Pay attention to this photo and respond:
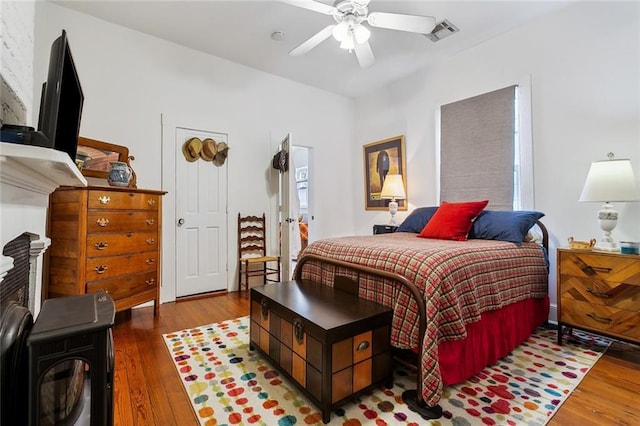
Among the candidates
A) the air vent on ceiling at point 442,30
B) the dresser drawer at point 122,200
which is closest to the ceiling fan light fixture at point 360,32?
the air vent on ceiling at point 442,30

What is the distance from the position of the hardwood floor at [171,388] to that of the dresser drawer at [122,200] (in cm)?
105

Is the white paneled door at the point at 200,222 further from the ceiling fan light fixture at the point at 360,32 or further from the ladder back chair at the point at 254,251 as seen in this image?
the ceiling fan light fixture at the point at 360,32

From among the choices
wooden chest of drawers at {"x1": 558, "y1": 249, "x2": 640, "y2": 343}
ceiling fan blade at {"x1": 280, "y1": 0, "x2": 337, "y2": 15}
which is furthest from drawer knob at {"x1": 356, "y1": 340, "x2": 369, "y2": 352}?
ceiling fan blade at {"x1": 280, "y1": 0, "x2": 337, "y2": 15}

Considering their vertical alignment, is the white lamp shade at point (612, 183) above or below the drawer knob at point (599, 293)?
above

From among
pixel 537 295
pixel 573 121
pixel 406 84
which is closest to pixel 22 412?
pixel 537 295

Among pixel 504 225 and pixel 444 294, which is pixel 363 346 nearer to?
pixel 444 294

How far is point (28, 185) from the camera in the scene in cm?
122

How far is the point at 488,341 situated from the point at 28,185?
8.42 feet

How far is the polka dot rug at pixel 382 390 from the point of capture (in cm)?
146

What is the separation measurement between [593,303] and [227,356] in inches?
103

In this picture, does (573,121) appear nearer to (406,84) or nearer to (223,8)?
(406,84)

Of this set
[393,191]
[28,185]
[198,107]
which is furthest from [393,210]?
[28,185]

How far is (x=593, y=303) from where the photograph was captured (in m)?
2.11

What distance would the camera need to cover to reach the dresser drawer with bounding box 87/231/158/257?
2.33 metres
